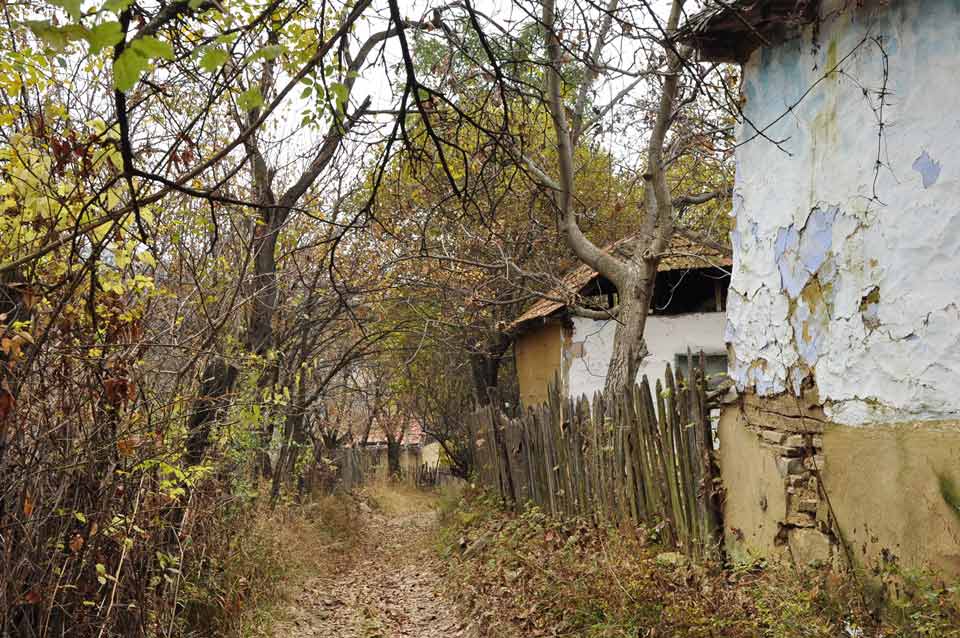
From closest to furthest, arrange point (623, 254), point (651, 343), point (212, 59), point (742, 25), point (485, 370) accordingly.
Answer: point (212, 59)
point (742, 25)
point (623, 254)
point (651, 343)
point (485, 370)

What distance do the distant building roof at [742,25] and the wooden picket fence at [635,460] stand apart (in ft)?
7.26

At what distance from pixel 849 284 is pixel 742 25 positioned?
1890mm

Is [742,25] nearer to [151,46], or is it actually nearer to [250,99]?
[250,99]

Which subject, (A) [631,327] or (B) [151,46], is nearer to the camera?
(B) [151,46]

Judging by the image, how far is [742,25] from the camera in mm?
5098

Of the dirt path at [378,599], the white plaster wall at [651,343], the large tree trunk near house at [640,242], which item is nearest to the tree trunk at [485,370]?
the white plaster wall at [651,343]

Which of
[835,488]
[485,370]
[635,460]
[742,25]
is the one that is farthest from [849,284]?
[485,370]

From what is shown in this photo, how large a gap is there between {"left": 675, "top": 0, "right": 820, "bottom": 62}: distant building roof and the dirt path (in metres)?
4.88

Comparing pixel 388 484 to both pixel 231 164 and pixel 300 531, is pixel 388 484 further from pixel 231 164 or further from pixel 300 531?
pixel 231 164

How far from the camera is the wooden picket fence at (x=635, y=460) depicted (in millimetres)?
5703

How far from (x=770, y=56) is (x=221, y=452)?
16.2 ft

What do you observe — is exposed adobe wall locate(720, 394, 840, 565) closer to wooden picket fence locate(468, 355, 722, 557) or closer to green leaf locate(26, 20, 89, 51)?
wooden picket fence locate(468, 355, 722, 557)

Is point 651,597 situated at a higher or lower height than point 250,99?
lower

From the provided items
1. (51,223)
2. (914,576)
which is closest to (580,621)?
(914,576)
